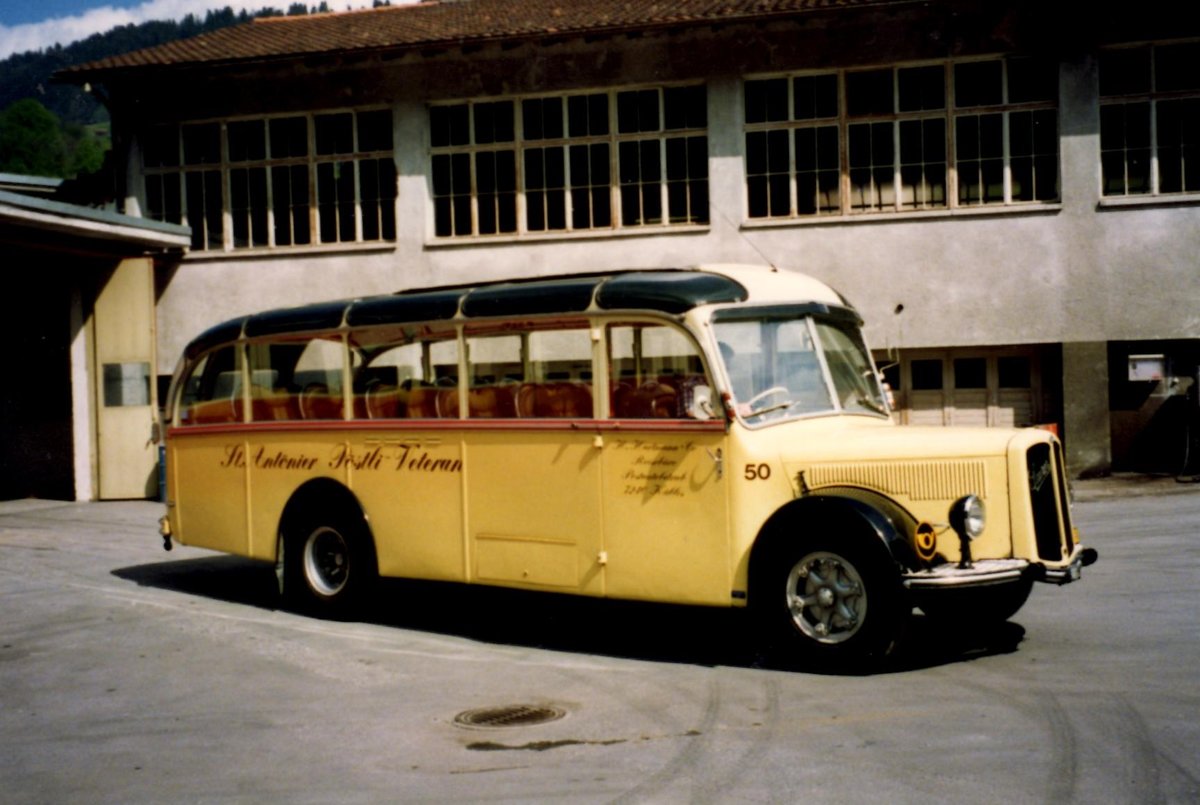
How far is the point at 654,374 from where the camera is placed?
8.84 m

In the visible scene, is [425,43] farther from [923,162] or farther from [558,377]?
[558,377]

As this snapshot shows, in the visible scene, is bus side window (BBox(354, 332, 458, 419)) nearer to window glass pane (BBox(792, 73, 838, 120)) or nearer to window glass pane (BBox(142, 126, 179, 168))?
window glass pane (BBox(792, 73, 838, 120))

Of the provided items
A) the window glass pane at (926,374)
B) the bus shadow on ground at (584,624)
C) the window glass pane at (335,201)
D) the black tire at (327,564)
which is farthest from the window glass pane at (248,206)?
the black tire at (327,564)

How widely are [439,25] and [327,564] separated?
46.4ft

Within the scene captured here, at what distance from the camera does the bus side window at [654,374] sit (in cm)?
857

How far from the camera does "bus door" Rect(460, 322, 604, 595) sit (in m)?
9.09

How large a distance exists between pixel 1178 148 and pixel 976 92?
290 centimetres

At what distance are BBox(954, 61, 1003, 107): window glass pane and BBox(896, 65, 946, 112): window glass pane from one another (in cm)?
21

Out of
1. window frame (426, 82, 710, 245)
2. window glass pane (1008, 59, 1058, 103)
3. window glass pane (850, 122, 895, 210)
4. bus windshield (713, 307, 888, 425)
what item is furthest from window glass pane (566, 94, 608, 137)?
bus windshield (713, 307, 888, 425)

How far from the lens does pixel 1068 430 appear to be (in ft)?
63.6

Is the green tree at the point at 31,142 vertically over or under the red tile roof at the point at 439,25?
over

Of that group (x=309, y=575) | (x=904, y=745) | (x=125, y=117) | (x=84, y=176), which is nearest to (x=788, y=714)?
(x=904, y=745)

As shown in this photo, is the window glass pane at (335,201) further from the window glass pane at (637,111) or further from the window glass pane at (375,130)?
the window glass pane at (637,111)

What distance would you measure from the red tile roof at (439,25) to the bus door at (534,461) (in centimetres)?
1166
